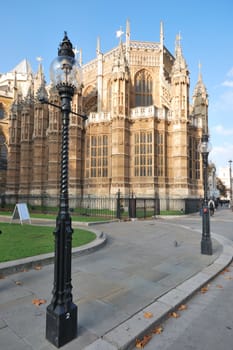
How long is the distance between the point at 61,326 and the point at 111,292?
144 cm

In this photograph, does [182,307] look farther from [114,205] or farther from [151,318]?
[114,205]

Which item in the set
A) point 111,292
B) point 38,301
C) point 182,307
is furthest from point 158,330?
point 38,301

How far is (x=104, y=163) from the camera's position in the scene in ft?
77.9

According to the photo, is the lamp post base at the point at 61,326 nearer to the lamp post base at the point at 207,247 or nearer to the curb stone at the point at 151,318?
the curb stone at the point at 151,318

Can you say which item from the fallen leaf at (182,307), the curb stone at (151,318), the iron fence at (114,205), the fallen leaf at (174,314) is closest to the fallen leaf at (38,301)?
the curb stone at (151,318)

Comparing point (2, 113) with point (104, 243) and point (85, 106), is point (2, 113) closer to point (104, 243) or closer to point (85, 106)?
point (85, 106)

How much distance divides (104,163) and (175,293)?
20.6 m

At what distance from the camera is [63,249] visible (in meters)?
2.49

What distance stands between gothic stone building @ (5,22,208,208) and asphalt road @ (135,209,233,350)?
17657 millimetres

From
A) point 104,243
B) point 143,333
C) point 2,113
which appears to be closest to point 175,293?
point 143,333

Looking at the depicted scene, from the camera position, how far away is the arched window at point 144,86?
2678cm

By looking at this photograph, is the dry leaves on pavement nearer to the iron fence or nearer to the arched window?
the iron fence

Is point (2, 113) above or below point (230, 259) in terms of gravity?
above

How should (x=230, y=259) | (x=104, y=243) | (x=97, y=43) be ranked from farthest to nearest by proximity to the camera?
(x=97, y=43) < (x=104, y=243) < (x=230, y=259)
